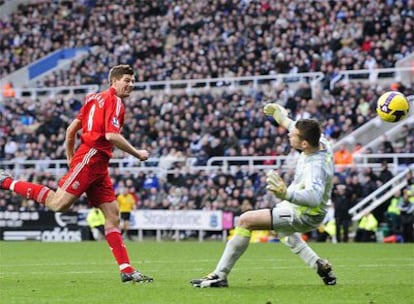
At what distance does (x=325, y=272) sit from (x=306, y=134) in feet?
5.62

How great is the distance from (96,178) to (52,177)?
76.8ft

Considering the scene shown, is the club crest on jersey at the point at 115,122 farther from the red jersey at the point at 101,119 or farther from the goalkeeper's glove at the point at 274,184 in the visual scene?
the goalkeeper's glove at the point at 274,184

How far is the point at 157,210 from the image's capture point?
3391 centimetres

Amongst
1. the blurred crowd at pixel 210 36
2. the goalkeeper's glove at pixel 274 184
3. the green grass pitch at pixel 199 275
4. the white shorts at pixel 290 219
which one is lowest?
the green grass pitch at pixel 199 275

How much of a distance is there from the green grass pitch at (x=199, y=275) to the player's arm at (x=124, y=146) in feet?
4.94

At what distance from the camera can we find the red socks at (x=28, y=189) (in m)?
13.7

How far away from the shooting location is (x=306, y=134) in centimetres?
1196

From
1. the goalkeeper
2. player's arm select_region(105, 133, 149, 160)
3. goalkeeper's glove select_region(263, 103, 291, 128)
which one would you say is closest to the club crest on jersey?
player's arm select_region(105, 133, 149, 160)

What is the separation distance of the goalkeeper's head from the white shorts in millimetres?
677

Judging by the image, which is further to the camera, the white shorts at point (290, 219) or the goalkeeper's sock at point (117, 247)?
the goalkeeper's sock at point (117, 247)

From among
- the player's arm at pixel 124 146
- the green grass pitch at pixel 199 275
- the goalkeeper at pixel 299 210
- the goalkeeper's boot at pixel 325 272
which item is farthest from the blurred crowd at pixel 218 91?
the goalkeeper at pixel 299 210

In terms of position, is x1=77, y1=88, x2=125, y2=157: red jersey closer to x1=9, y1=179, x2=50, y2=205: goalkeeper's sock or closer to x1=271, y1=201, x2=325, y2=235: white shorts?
x1=9, y1=179, x2=50, y2=205: goalkeeper's sock

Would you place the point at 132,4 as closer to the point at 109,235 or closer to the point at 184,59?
the point at 184,59

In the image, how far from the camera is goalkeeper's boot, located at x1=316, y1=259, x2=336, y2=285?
12594mm
